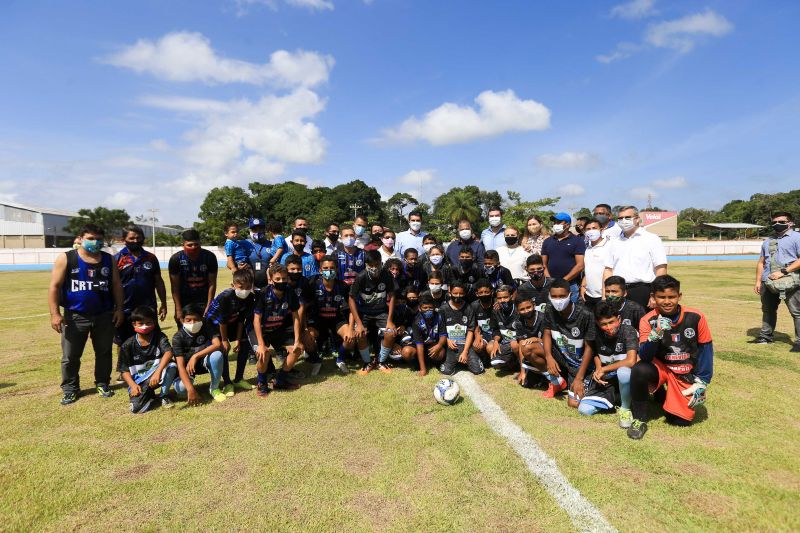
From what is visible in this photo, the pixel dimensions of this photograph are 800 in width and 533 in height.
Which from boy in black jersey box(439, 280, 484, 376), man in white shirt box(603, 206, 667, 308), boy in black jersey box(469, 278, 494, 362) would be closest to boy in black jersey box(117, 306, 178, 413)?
boy in black jersey box(439, 280, 484, 376)

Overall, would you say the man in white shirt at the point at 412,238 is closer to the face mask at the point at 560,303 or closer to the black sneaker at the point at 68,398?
the face mask at the point at 560,303

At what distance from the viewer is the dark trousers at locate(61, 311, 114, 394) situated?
4816 mm

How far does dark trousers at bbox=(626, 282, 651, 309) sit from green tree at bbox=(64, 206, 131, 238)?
6992 centimetres

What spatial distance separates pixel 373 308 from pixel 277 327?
4.58 feet

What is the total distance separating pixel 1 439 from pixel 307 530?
337 centimetres

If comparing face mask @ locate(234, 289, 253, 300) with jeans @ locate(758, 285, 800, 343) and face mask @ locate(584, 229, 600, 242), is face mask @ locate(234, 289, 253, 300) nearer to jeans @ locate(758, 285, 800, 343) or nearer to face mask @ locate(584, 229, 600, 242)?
face mask @ locate(584, 229, 600, 242)

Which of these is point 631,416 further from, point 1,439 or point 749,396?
point 1,439

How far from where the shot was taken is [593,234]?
6.05m

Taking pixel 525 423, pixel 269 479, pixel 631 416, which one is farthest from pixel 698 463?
pixel 269 479

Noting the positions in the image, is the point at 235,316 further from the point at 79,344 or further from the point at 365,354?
the point at 365,354

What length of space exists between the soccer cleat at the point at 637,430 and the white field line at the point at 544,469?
2.93ft

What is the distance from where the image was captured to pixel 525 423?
401cm

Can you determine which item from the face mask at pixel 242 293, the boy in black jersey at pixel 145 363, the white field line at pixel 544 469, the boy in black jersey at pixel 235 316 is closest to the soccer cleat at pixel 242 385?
the boy in black jersey at pixel 235 316

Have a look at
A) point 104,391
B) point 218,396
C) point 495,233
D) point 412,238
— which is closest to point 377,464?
point 218,396
